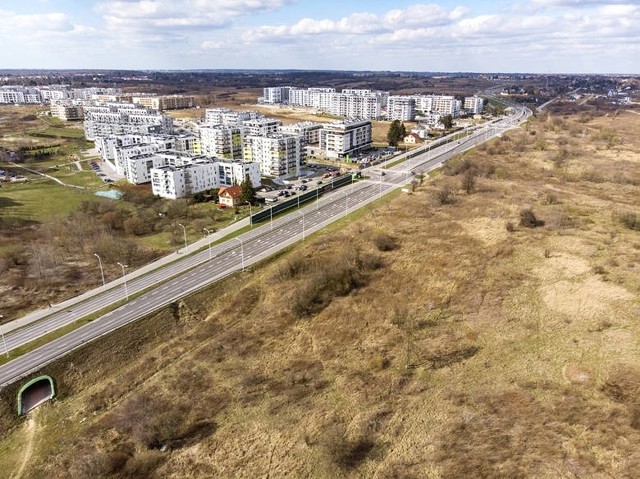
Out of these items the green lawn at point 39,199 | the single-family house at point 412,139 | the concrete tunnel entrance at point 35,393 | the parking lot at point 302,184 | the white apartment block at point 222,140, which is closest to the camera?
the concrete tunnel entrance at point 35,393

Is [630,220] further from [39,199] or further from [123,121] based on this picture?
[123,121]

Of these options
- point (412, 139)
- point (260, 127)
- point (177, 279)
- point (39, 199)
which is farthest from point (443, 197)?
point (39, 199)

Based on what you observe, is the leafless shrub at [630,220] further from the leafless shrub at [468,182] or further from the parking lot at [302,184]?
the parking lot at [302,184]

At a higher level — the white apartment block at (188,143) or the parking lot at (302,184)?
the white apartment block at (188,143)

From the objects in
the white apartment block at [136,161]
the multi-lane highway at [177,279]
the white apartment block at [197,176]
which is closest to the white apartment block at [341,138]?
the multi-lane highway at [177,279]

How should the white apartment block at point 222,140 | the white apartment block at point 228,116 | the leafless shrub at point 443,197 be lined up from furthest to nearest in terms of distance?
1. the white apartment block at point 228,116
2. the white apartment block at point 222,140
3. the leafless shrub at point 443,197
